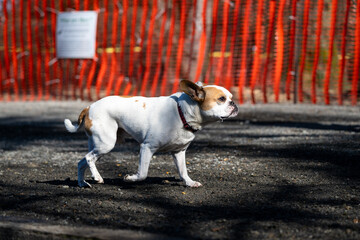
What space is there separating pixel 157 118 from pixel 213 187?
85 cm

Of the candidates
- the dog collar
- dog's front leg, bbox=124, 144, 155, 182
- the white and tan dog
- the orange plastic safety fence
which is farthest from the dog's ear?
the orange plastic safety fence

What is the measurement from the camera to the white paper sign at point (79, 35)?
15.4 m

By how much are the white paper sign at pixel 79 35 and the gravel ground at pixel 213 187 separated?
6561mm

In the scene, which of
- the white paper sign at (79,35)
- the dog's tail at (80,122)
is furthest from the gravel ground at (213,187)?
the white paper sign at (79,35)

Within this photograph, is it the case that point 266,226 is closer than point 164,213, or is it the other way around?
point 266,226

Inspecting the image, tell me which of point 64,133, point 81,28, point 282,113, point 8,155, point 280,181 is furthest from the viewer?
point 81,28

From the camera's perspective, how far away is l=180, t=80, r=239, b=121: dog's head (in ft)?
15.2

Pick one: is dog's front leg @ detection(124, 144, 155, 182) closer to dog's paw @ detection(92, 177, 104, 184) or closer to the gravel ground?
the gravel ground

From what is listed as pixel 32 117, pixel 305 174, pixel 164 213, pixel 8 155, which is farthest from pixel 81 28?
pixel 164 213

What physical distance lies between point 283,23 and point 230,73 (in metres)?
1.88

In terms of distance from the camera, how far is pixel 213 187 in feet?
16.4

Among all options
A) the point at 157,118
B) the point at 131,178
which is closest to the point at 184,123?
the point at 157,118

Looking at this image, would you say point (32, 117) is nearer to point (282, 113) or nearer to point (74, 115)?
point (74, 115)

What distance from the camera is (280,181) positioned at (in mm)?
5250
